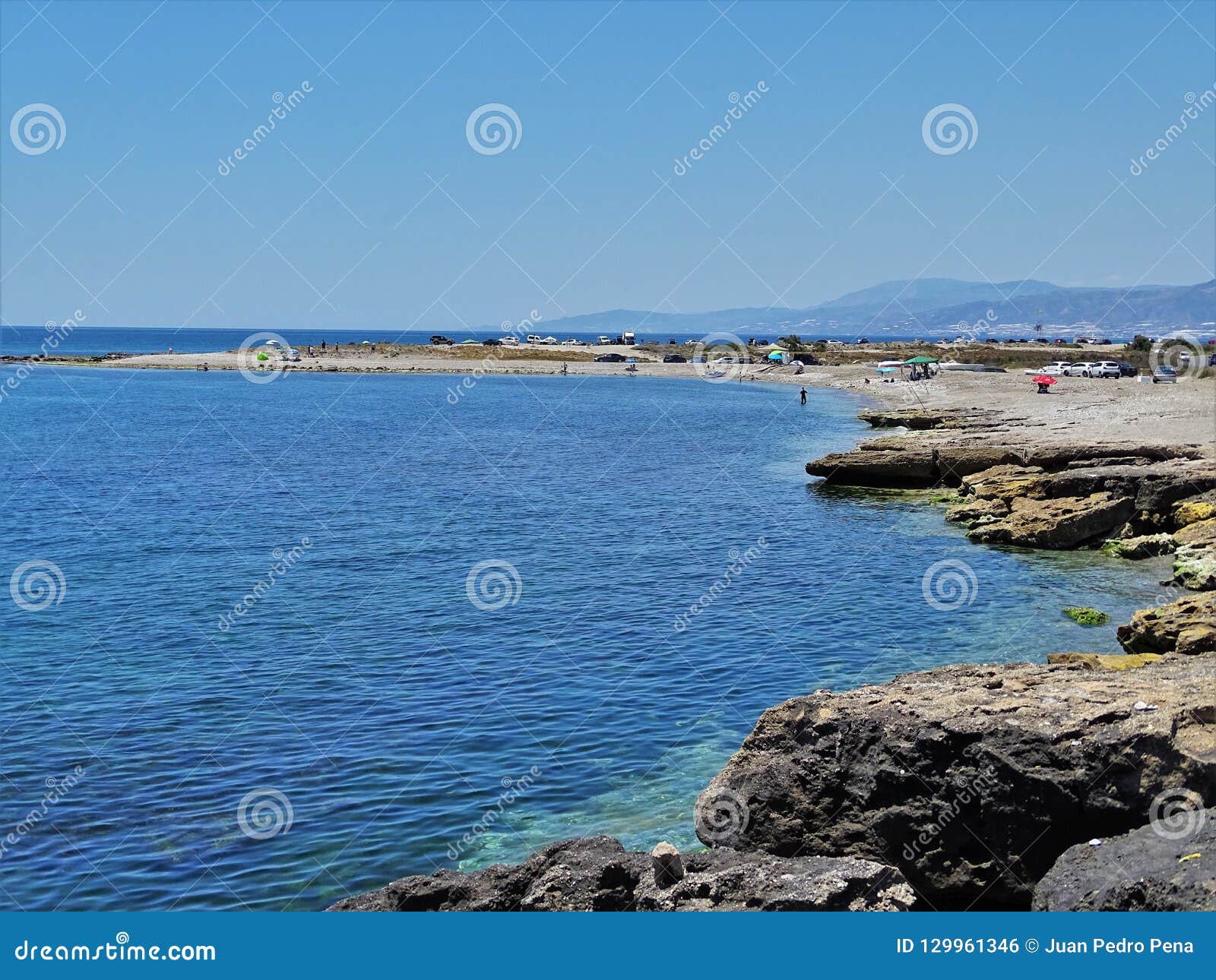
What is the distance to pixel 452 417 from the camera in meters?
98.2

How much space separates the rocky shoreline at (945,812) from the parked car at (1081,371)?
98187mm

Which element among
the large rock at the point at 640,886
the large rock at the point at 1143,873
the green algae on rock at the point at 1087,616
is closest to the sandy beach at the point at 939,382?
the green algae on rock at the point at 1087,616

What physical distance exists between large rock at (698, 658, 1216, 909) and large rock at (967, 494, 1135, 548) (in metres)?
22.1

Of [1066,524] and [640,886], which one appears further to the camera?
[1066,524]

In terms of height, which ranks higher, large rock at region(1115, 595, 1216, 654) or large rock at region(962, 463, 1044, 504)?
large rock at region(962, 463, 1044, 504)

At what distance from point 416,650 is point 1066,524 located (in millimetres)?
21780

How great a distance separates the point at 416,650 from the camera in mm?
24672

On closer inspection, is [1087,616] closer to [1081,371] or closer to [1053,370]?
[1081,371]

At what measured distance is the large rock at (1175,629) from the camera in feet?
61.6

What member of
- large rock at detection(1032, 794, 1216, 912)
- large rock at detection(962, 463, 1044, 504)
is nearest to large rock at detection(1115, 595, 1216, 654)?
large rock at detection(1032, 794, 1216, 912)

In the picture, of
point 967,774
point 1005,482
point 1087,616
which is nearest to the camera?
point 967,774

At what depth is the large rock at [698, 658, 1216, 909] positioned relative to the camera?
11398 mm

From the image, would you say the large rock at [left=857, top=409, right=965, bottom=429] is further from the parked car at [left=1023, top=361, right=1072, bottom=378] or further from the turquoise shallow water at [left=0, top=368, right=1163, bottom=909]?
the parked car at [left=1023, top=361, right=1072, bottom=378]

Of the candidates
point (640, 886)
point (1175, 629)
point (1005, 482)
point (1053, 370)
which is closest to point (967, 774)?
A: point (640, 886)
